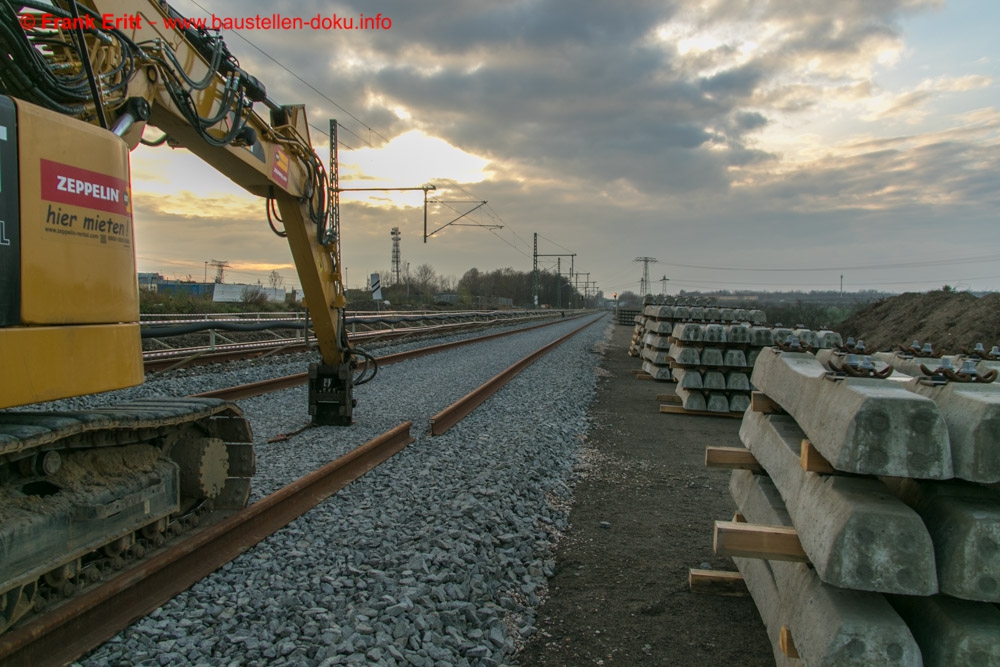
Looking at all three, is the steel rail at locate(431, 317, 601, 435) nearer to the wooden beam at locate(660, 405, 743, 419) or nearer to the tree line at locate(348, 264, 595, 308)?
the wooden beam at locate(660, 405, 743, 419)

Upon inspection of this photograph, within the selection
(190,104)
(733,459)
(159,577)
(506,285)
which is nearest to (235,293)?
(190,104)

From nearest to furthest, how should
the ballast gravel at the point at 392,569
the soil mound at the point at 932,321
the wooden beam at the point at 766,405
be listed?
1. the ballast gravel at the point at 392,569
2. the wooden beam at the point at 766,405
3. the soil mound at the point at 932,321

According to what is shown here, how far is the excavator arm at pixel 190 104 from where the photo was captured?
3068 millimetres

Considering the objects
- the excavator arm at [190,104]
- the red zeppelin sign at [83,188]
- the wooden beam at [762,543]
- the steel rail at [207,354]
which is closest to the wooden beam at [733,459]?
the wooden beam at [762,543]

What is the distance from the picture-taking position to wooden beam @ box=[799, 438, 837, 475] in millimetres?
2752

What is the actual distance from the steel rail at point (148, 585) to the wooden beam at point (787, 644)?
3255 mm

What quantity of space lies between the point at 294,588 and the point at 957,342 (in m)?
15.1

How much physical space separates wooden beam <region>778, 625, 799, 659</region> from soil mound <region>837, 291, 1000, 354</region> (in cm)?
923

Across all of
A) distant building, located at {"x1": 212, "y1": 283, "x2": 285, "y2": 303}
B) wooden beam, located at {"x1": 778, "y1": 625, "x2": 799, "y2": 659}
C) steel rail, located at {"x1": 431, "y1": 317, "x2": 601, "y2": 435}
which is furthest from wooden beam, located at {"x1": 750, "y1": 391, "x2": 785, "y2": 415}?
distant building, located at {"x1": 212, "y1": 283, "x2": 285, "y2": 303}

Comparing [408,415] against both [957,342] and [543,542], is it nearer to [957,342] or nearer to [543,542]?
[543,542]

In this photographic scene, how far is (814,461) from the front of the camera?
2.78m

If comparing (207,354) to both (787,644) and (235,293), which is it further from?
(235,293)

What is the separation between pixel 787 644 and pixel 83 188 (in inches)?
159

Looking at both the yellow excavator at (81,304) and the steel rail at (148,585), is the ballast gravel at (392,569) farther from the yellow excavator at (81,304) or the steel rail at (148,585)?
the yellow excavator at (81,304)
